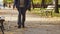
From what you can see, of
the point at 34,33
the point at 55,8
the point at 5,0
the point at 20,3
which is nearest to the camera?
the point at 34,33

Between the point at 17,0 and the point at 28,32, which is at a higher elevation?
the point at 17,0

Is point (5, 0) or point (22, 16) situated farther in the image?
point (5, 0)

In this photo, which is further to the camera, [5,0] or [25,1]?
[5,0]

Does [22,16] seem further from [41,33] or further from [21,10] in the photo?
[41,33]

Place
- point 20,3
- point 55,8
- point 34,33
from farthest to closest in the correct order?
point 55,8 → point 20,3 → point 34,33

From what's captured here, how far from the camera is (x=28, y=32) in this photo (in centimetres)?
1285

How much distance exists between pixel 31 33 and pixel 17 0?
2.84m

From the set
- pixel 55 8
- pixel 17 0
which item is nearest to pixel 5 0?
pixel 55 8

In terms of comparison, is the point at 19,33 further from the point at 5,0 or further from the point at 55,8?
the point at 5,0

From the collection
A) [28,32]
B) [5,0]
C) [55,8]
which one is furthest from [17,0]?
[5,0]

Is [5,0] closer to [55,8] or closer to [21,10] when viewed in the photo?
[55,8]

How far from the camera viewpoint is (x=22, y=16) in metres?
14.7

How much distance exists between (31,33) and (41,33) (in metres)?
0.44

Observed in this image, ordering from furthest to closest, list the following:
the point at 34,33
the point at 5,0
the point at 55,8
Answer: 1. the point at 5,0
2. the point at 55,8
3. the point at 34,33
